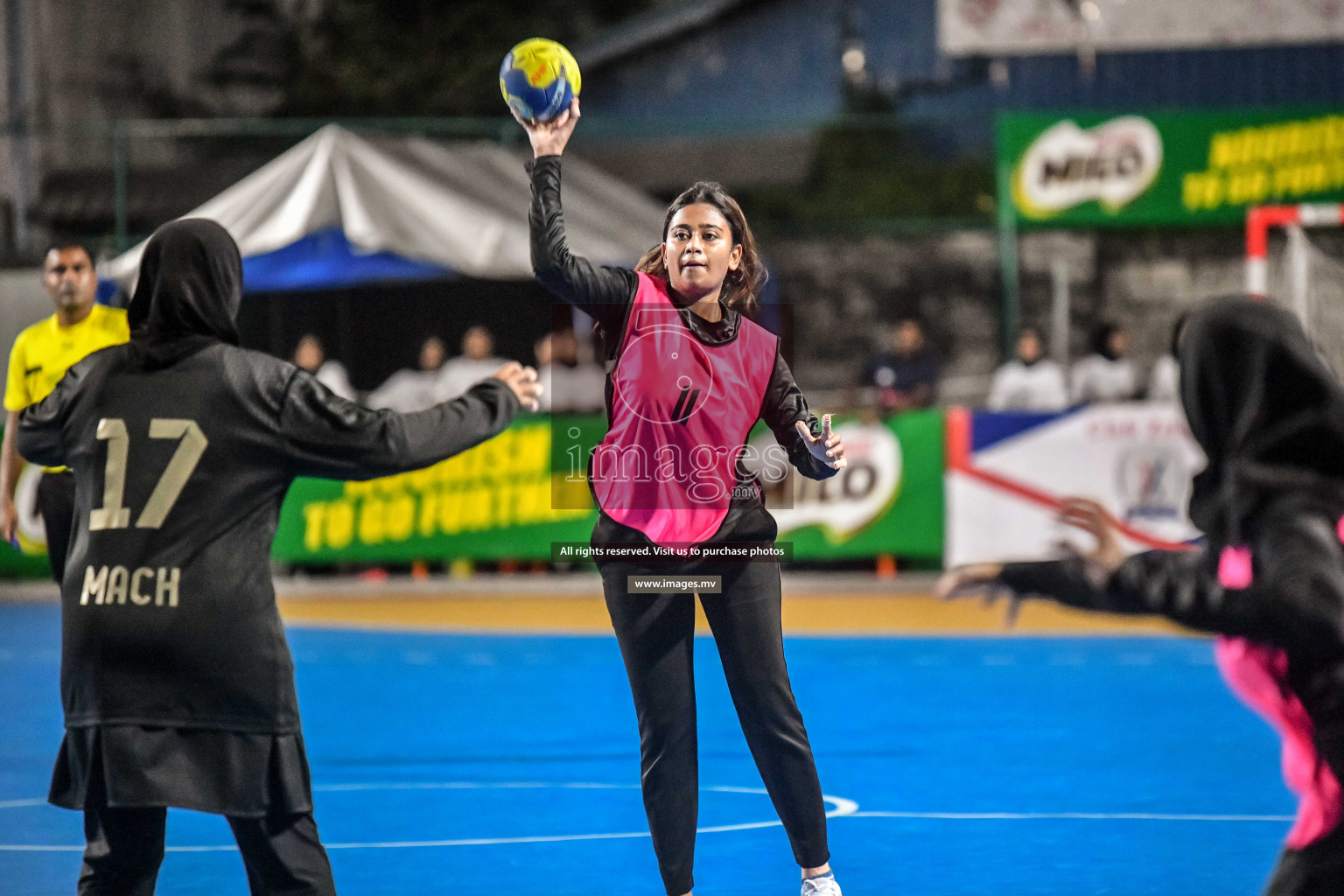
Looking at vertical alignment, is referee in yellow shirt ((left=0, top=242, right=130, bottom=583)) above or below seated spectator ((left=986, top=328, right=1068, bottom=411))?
above

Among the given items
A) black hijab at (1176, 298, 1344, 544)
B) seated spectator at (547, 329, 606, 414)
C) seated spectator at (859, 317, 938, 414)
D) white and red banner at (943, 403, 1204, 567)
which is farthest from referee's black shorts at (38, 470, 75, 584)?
seated spectator at (859, 317, 938, 414)

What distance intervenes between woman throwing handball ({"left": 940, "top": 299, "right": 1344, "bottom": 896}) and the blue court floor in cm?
254

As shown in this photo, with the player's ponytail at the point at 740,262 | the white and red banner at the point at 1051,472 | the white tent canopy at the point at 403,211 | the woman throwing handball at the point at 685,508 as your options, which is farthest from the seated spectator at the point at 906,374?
the woman throwing handball at the point at 685,508

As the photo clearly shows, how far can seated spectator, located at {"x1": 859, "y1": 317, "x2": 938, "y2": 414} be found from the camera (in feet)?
55.3

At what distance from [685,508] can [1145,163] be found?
1597 centimetres

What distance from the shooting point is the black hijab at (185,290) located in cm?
430

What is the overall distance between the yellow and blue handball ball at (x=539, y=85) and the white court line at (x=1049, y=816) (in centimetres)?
363

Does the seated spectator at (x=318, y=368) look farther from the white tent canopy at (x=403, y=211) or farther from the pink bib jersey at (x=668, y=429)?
the pink bib jersey at (x=668, y=429)

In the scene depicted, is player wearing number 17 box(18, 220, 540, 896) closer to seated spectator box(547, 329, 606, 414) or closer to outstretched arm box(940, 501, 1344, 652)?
outstretched arm box(940, 501, 1344, 652)

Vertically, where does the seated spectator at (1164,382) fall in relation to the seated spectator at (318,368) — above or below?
below

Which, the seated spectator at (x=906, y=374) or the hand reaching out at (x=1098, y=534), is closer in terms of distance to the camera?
the hand reaching out at (x=1098, y=534)

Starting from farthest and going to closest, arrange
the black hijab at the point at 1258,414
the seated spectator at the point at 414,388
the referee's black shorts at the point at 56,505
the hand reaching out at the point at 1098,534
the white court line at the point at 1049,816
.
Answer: the seated spectator at the point at 414,388 → the referee's black shorts at the point at 56,505 → the white court line at the point at 1049,816 → the hand reaching out at the point at 1098,534 → the black hijab at the point at 1258,414

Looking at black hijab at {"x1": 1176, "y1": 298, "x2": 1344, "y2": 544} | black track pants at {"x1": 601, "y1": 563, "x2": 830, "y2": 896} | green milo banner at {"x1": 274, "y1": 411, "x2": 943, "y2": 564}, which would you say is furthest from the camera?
green milo banner at {"x1": 274, "y1": 411, "x2": 943, "y2": 564}

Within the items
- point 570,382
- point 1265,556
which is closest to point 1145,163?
point 570,382
